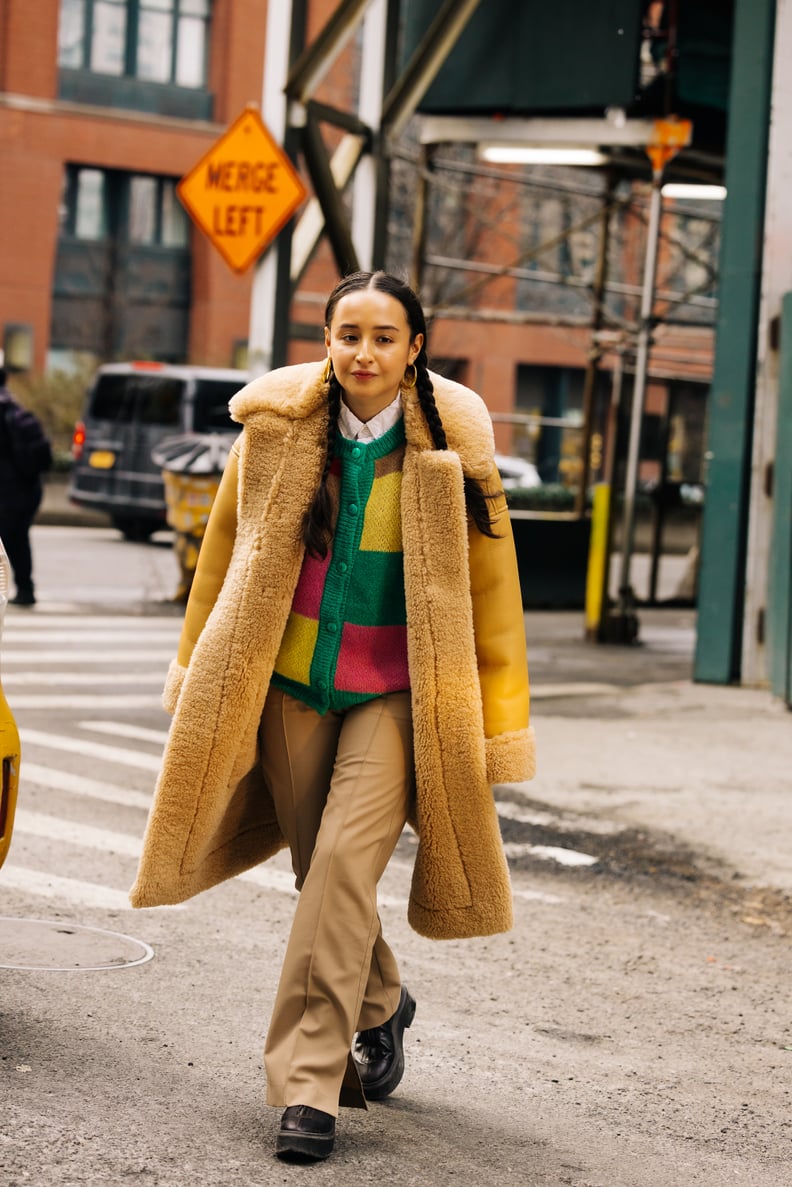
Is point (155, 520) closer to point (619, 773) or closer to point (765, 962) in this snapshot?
point (619, 773)

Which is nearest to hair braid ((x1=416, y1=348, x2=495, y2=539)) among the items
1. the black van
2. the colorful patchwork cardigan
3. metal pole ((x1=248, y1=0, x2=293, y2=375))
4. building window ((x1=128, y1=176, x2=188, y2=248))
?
the colorful patchwork cardigan

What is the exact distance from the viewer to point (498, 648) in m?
4.18

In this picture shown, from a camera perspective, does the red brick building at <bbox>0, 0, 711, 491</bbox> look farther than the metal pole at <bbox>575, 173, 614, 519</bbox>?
Yes

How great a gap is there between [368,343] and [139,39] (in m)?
41.4

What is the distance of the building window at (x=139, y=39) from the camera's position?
Result: 42.5 meters

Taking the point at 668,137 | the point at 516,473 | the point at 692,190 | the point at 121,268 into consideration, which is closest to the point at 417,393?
the point at 668,137

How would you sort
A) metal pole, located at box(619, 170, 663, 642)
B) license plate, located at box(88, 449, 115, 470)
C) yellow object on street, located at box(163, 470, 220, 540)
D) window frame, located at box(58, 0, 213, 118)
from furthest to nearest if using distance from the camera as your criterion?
window frame, located at box(58, 0, 213, 118), license plate, located at box(88, 449, 115, 470), yellow object on street, located at box(163, 470, 220, 540), metal pole, located at box(619, 170, 663, 642)

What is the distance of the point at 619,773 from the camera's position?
898cm

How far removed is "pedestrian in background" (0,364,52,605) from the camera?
563 inches

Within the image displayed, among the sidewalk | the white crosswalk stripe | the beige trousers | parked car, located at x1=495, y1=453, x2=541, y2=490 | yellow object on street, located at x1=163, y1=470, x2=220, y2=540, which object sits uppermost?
parked car, located at x1=495, y1=453, x2=541, y2=490

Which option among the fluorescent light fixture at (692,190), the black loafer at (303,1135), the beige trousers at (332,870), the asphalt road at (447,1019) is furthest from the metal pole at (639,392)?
the black loafer at (303,1135)

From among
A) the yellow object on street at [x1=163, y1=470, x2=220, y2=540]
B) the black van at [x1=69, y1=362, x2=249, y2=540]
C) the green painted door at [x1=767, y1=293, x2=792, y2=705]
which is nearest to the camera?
the green painted door at [x1=767, y1=293, x2=792, y2=705]

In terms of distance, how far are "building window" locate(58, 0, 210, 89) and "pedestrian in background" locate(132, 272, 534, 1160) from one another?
133ft

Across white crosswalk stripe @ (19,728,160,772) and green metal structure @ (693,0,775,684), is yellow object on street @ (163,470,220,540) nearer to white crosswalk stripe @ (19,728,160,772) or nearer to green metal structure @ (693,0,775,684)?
green metal structure @ (693,0,775,684)
